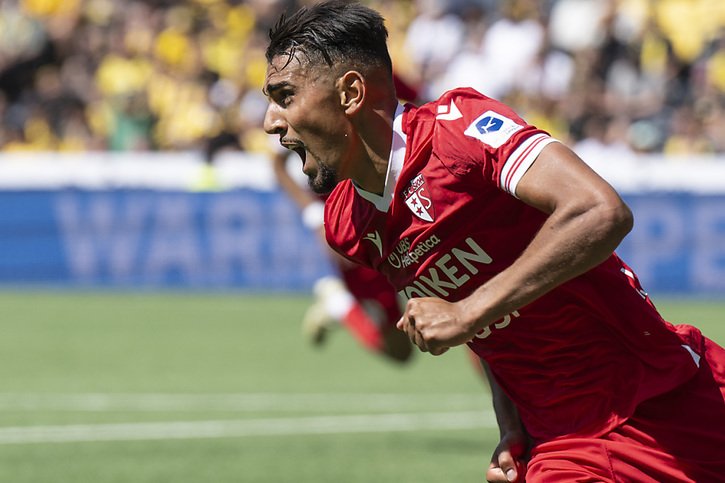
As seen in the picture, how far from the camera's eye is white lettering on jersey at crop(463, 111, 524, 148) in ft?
12.2

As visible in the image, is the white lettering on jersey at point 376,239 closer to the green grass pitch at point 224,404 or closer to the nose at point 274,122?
the nose at point 274,122

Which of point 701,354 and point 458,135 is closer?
point 458,135

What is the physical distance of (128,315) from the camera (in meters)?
15.8

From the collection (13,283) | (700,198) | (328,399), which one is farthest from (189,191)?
(328,399)

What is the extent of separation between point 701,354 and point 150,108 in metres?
17.8

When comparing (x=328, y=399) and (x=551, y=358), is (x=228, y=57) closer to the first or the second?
(x=328, y=399)

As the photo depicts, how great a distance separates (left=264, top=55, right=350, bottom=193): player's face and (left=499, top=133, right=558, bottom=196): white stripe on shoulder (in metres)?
0.58

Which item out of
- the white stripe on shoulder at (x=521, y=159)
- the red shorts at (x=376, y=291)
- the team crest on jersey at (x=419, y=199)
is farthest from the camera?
the red shorts at (x=376, y=291)

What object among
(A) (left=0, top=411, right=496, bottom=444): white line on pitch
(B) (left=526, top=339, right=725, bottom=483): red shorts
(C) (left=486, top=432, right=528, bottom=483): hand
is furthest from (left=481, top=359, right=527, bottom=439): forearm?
(A) (left=0, top=411, right=496, bottom=444): white line on pitch

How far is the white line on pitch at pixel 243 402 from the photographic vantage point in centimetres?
998

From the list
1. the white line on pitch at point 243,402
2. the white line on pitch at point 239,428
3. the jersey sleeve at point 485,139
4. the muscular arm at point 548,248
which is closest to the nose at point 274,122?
the jersey sleeve at point 485,139

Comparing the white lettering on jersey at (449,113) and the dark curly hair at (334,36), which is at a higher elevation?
the dark curly hair at (334,36)

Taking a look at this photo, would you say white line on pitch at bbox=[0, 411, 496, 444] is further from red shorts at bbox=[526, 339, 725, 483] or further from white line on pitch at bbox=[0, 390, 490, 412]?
red shorts at bbox=[526, 339, 725, 483]

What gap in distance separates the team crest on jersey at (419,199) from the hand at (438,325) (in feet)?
1.16
